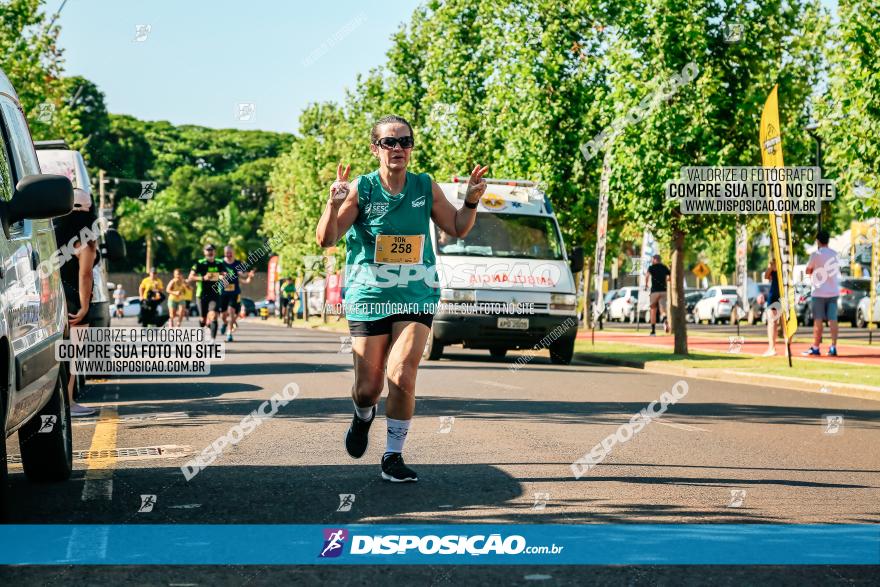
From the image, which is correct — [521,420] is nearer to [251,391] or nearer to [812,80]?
[251,391]

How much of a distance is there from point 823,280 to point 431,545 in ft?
55.6

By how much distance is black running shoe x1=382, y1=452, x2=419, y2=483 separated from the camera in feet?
23.9

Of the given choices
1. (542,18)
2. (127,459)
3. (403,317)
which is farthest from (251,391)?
(542,18)

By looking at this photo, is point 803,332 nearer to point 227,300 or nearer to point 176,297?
point 227,300

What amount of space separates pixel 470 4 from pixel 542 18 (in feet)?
24.0

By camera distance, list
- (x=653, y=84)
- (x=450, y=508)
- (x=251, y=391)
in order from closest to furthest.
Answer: (x=450, y=508), (x=251, y=391), (x=653, y=84)

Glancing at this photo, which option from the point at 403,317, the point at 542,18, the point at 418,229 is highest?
the point at 542,18

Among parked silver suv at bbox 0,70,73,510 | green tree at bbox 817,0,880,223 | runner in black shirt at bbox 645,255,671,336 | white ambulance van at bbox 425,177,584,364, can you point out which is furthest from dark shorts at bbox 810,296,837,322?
parked silver suv at bbox 0,70,73,510

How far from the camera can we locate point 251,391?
1441 cm

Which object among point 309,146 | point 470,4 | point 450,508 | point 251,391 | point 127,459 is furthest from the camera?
point 309,146

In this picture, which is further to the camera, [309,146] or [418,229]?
[309,146]

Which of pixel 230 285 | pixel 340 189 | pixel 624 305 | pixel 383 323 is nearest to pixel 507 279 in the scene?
pixel 230 285

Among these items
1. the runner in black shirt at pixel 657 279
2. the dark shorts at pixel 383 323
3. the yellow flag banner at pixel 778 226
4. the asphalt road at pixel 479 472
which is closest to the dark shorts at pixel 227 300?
the runner in black shirt at pixel 657 279

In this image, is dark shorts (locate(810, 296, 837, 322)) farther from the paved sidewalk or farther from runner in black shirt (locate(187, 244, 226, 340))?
runner in black shirt (locate(187, 244, 226, 340))
